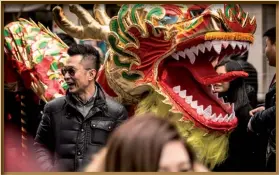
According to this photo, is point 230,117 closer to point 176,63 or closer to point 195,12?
point 176,63

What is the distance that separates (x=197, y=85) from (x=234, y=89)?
33cm

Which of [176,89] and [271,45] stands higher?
[271,45]

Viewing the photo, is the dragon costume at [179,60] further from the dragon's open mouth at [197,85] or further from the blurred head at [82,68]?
the blurred head at [82,68]

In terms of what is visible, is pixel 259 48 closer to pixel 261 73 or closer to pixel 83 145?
pixel 261 73

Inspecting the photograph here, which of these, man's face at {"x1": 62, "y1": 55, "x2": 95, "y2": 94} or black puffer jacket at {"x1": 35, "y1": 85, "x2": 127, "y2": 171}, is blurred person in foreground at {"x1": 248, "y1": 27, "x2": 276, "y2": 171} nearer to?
black puffer jacket at {"x1": 35, "y1": 85, "x2": 127, "y2": 171}

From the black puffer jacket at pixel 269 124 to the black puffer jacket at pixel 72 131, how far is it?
0.64m

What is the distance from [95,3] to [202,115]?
2.43ft

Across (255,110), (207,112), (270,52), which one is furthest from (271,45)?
(207,112)

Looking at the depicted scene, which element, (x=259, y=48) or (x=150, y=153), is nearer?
(x=150, y=153)

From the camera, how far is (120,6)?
4.09 m

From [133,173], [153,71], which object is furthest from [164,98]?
[133,173]

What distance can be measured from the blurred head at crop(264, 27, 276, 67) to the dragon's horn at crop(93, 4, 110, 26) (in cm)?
80

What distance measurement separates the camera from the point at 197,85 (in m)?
4.10

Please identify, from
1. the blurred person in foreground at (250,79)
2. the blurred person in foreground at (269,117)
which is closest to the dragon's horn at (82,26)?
the blurred person in foreground at (250,79)
